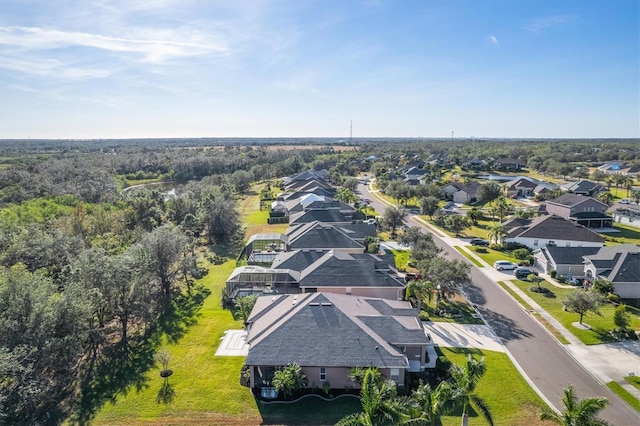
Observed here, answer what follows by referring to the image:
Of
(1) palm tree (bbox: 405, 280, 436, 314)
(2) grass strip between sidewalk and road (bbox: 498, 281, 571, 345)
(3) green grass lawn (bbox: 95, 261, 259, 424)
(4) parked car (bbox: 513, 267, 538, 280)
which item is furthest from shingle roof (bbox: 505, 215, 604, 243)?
(3) green grass lawn (bbox: 95, 261, 259, 424)

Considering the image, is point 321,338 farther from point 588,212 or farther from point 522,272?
point 588,212

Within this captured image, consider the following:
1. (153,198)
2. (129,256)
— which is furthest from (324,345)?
(153,198)

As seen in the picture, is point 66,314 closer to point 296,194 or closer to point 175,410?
point 175,410

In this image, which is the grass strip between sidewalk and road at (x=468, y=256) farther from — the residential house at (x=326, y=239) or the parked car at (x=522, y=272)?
the residential house at (x=326, y=239)

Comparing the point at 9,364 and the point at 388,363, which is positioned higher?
the point at 9,364

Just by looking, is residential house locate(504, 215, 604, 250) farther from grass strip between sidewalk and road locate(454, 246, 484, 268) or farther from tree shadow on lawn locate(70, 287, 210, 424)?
tree shadow on lawn locate(70, 287, 210, 424)

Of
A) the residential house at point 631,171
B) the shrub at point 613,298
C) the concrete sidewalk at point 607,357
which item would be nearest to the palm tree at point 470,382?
the concrete sidewalk at point 607,357
